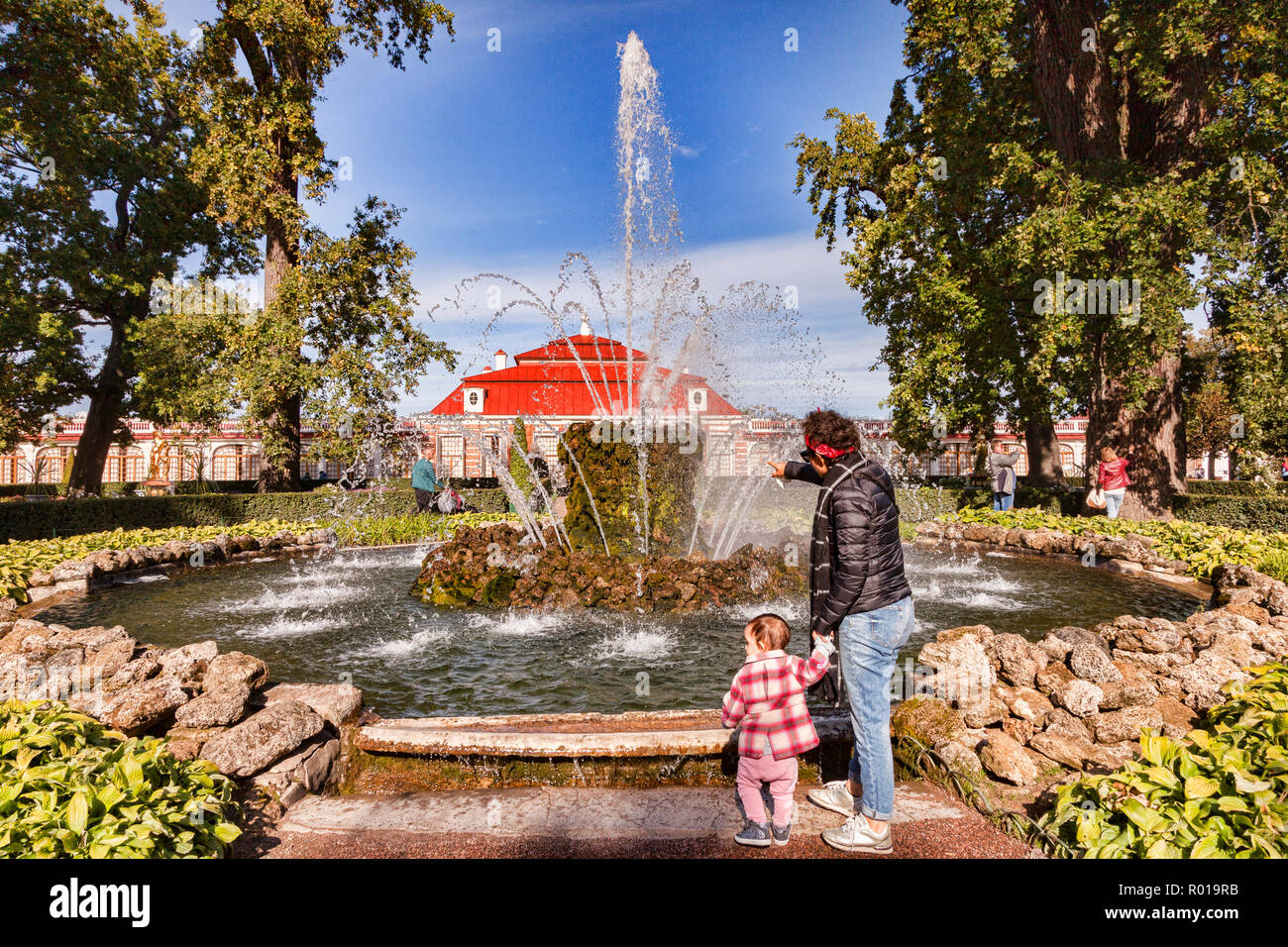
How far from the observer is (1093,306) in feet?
37.3

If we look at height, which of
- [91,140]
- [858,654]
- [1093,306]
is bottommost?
[858,654]

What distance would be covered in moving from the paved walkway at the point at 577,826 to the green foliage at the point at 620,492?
5850mm

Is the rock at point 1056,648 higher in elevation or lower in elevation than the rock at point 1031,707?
higher

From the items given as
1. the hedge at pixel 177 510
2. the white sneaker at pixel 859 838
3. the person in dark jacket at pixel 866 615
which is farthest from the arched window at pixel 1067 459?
the white sneaker at pixel 859 838

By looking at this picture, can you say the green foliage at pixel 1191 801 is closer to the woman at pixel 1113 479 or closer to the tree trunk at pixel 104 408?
the woman at pixel 1113 479

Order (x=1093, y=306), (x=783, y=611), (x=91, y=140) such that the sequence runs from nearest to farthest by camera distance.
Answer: (x=783, y=611) < (x=1093, y=306) < (x=91, y=140)

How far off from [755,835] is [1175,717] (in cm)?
301

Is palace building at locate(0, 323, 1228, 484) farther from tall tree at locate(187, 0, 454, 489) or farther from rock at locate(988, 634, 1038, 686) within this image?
Result: rock at locate(988, 634, 1038, 686)

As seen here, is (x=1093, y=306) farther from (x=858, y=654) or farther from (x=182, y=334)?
(x=182, y=334)

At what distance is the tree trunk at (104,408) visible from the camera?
2069cm

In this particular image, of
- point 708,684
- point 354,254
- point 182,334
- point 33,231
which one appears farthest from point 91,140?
point 708,684

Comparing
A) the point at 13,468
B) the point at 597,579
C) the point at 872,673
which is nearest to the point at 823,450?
the point at 872,673
